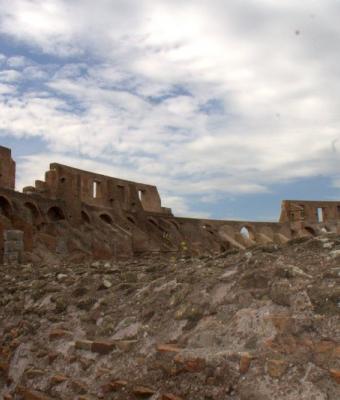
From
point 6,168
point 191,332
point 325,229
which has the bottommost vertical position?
point 191,332

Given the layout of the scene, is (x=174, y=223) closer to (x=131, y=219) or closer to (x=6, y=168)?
(x=131, y=219)

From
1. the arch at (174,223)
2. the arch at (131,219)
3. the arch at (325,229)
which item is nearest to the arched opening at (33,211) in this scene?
the arch at (131,219)

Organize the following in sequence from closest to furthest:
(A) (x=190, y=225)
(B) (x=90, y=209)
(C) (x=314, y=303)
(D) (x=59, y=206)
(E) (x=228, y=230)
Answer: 1. (C) (x=314, y=303)
2. (D) (x=59, y=206)
3. (B) (x=90, y=209)
4. (A) (x=190, y=225)
5. (E) (x=228, y=230)

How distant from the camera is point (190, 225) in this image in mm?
33656

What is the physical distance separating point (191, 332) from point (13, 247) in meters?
9.29

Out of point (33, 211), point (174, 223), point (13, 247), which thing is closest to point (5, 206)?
point (33, 211)

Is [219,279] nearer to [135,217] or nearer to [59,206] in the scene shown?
[59,206]

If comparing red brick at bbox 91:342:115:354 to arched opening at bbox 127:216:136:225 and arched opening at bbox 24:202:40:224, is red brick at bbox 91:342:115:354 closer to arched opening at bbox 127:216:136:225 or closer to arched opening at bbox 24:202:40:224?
arched opening at bbox 24:202:40:224

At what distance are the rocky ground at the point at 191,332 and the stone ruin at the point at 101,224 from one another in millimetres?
6720

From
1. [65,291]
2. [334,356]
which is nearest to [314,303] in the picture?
[334,356]

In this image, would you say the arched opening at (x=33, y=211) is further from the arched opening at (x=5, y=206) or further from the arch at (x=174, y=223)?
the arch at (x=174, y=223)

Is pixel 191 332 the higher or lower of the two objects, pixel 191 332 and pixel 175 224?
the lower

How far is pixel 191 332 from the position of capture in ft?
15.6

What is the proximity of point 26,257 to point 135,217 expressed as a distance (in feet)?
57.4
